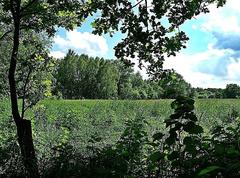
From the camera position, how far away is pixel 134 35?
6.34m

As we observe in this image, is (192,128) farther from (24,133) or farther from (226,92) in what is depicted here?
(226,92)

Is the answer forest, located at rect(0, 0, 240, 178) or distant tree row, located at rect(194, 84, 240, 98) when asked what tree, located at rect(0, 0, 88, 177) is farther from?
distant tree row, located at rect(194, 84, 240, 98)

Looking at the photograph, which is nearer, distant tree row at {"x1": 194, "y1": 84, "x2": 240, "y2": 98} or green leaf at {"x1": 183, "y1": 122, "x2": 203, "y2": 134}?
green leaf at {"x1": 183, "y1": 122, "x2": 203, "y2": 134}

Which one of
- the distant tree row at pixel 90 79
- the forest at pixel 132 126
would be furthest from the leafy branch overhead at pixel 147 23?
the distant tree row at pixel 90 79

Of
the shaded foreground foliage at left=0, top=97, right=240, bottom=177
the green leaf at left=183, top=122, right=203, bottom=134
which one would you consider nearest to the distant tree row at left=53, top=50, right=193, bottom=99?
the shaded foreground foliage at left=0, top=97, right=240, bottom=177

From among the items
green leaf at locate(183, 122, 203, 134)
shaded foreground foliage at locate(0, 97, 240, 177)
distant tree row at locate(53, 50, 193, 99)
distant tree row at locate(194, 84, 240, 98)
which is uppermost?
distant tree row at locate(53, 50, 193, 99)

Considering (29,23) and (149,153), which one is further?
(29,23)

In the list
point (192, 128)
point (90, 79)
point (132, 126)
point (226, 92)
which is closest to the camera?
point (192, 128)

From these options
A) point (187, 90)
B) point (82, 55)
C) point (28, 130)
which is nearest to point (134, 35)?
point (187, 90)

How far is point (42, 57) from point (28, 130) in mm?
1752

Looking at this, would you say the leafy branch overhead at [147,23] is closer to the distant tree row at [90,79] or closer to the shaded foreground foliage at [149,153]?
the shaded foreground foliage at [149,153]

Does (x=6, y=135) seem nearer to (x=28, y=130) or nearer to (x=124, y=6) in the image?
(x=28, y=130)

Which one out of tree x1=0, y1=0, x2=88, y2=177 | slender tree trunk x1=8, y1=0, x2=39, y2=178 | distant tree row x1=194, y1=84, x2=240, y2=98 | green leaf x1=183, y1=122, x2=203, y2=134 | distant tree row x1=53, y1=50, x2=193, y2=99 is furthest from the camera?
distant tree row x1=53, y1=50, x2=193, y2=99

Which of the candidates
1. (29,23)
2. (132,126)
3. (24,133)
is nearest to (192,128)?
(132,126)
